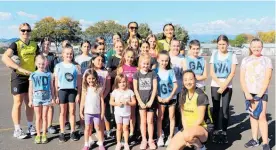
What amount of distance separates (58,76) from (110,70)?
93 centimetres

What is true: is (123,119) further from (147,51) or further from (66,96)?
(147,51)

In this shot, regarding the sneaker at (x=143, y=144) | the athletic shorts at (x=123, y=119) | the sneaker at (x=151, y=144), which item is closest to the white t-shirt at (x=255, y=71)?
the sneaker at (x=151, y=144)

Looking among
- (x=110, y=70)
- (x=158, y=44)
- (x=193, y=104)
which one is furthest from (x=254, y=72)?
(x=110, y=70)

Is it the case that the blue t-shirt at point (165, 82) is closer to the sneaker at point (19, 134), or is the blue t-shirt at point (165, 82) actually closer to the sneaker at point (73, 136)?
the sneaker at point (73, 136)

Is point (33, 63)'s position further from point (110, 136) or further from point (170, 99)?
point (170, 99)

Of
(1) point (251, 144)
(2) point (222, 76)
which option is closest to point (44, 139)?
(2) point (222, 76)

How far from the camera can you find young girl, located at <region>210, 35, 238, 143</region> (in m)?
5.46

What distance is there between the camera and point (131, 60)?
543cm

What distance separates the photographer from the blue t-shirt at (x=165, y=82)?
17.3ft

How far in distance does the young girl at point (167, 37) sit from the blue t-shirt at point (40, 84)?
2283mm

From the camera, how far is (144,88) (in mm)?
5168

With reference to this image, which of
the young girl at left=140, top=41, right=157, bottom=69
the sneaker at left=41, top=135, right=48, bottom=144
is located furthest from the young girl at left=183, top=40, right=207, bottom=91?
the sneaker at left=41, top=135, right=48, bottom=144

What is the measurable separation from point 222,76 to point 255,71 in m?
0.57

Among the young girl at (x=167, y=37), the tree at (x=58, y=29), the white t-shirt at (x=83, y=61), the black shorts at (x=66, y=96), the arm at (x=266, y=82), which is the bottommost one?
the black shorts at (x=66, y=96)
